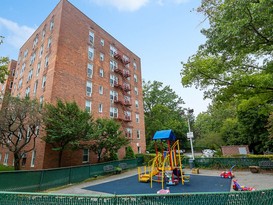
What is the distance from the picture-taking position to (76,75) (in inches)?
843

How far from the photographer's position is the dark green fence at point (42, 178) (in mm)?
9633

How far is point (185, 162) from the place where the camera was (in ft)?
68.2

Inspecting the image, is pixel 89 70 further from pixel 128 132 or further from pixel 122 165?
pixel 122 165

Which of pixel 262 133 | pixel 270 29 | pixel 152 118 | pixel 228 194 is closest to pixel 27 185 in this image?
pixel 228 194

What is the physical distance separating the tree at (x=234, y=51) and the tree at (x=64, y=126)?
1031cm

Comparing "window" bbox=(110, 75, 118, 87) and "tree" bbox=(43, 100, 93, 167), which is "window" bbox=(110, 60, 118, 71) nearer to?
"window" bbox=(110, 75, 118, 87)

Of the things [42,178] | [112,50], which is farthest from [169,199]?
[112,50]

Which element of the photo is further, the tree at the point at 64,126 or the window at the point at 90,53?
the window at the point at 90,53

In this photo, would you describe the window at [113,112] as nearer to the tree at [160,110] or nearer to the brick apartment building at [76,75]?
the brick apartment building at [76,75]

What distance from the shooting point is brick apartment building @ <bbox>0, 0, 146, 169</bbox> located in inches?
755

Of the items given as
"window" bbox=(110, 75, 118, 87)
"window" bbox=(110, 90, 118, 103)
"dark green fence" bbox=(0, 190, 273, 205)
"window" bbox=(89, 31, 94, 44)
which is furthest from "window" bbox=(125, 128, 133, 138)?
"dark green fence" bbox=(0, 190, 273, 205)

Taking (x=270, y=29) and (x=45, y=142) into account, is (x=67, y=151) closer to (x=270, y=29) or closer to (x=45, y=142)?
(x=45, y=142)

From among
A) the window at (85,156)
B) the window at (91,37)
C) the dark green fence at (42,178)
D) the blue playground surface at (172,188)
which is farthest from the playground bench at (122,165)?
the window at (91,37)

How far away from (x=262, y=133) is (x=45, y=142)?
29012 mm
